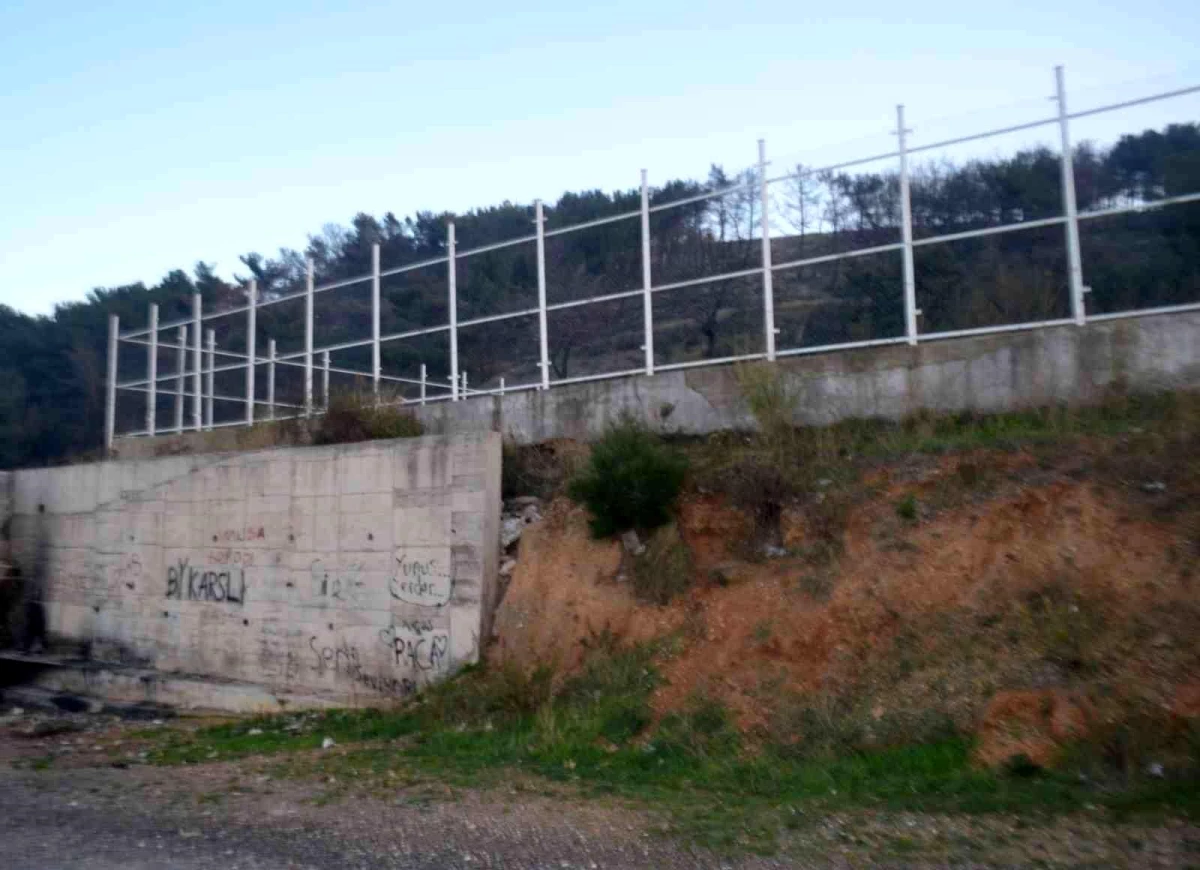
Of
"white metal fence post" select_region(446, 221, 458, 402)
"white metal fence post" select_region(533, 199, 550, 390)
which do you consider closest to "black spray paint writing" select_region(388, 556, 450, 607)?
"white metal fence post" select_region(533, 199, 550, 390)

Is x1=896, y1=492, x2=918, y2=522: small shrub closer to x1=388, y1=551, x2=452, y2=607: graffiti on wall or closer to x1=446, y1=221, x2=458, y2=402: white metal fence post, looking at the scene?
x1=388, y1=551, x2=452, y2=607: graffiti on wall

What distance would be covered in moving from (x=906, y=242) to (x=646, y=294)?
11.2ft

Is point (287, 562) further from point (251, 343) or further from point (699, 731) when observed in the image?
point (699, 731)

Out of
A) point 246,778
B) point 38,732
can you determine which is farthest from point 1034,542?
point 38,732

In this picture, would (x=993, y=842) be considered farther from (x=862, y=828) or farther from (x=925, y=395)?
(x=925, y=395)

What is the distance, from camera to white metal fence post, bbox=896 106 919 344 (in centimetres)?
1259

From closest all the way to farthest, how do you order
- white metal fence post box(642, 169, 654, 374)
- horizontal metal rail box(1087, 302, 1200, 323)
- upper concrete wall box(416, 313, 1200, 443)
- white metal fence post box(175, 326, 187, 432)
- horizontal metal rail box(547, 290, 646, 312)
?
horizontal metal rail box(1087, 302, 1200, 323)
upper concrete wall box(416, 313, 1200, 443)
white metal fence post box(642, 169, 654, 374)
horizontal metal rail box(547, 290, 646, 312)
white metal fence post box(175, 326, 187, 432)

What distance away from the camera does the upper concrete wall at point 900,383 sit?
446 inches

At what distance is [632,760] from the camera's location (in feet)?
32.8

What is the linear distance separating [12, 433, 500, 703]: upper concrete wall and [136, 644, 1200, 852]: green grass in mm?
913

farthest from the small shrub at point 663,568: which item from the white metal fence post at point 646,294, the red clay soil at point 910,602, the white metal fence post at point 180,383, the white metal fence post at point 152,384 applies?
the white metal fence post at point 152,384

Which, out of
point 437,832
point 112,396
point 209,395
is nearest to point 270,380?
point 209,395

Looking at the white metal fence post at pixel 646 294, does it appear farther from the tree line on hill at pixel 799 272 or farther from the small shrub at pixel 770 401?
the small shrub at pixel 770 401

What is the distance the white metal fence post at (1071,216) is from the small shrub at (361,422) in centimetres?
881
